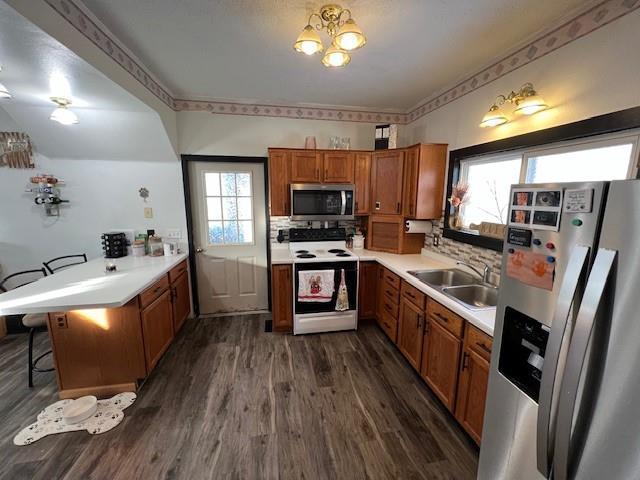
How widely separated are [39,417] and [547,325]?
9.88ft

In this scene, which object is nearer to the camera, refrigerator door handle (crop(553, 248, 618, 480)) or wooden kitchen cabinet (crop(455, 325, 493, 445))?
refrigerator door handle (crop(553, 248, 618, 480))

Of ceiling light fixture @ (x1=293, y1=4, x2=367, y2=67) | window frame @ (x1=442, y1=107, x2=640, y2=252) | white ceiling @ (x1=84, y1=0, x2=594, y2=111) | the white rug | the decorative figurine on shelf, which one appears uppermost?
white ceiling @ (x1=84, y1=0, x2=594, y2=111)

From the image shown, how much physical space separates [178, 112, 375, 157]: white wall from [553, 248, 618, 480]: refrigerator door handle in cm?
286

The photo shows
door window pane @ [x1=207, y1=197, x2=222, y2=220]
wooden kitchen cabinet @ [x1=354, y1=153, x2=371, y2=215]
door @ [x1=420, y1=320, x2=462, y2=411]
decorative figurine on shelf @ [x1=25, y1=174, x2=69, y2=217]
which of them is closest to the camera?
door @ [x1=420, y1=320, x2=462, y2=411]

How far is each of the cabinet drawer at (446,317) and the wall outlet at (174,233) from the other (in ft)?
9.05

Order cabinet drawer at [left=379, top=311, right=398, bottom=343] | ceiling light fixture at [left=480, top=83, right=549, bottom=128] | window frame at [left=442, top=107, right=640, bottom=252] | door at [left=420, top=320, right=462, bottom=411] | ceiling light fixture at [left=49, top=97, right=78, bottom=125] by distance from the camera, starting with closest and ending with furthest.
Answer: window frame at [left=442, top=107, right=640, bottom=252] < ceiling light fixture at [left=480, top=83, right=549, bottom=128] < door at [left=420, top=320, right=462, bottom=411] < ceiling light fixture at [left=49, top=97, right=78, bottom=125] < cabinet drawer at [left=379, top=311, right=398, bottom=343]

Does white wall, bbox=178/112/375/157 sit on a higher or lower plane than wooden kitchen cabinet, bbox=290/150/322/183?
higher

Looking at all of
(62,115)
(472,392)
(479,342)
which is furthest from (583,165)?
(62,115)

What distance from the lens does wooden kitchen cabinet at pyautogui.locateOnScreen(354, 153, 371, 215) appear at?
3.06 m

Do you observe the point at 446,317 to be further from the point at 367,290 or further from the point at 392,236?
the point at 392,236

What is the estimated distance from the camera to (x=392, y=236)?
10.1 ft

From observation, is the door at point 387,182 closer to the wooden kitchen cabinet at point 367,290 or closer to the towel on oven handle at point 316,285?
the wooden kitchen cabinet at point 367,290

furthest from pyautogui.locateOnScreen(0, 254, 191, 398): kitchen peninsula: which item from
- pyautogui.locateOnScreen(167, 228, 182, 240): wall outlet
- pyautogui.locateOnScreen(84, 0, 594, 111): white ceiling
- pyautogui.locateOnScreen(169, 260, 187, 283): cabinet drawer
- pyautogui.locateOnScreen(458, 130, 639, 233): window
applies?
pyautogui.locateOnScreen(458, 130, 639, 233): window

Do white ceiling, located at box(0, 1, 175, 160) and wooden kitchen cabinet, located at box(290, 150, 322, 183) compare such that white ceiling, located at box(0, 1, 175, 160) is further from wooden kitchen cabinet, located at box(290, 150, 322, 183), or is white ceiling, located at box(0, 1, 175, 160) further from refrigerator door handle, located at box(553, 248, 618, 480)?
refrigerator door handle, located at box(553, 248, 618, 480)
